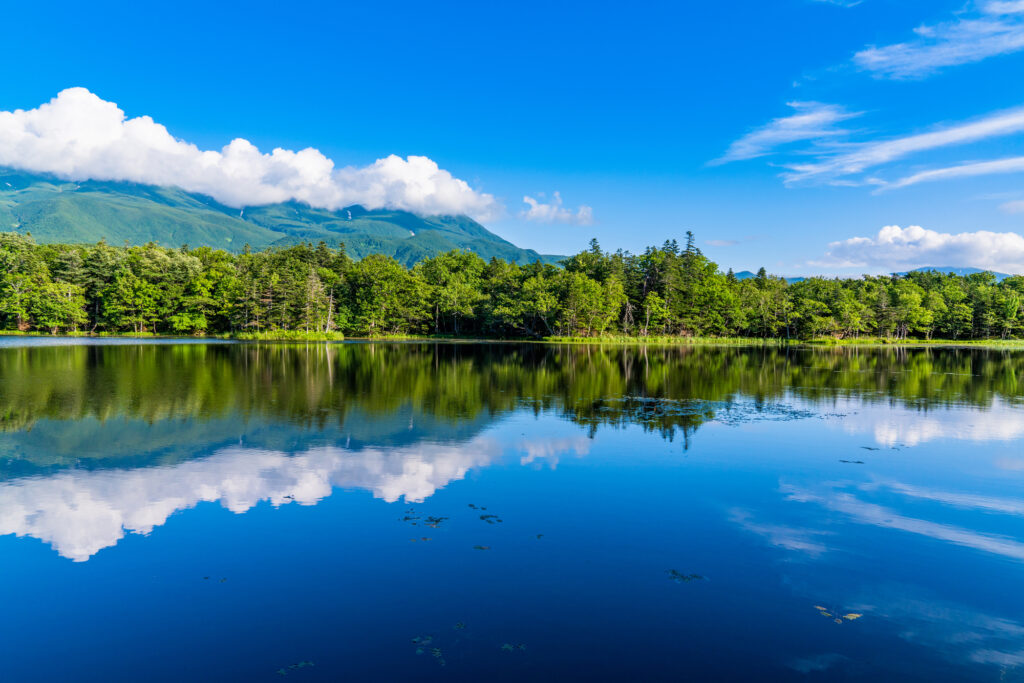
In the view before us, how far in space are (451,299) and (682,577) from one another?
9242 centimetres

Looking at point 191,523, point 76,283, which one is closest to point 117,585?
point 191,523

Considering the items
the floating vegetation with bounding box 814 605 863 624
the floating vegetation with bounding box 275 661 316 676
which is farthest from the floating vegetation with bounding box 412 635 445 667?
the floating vegetation with bounding box 814 605 863 624

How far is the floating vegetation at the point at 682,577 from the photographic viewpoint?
8.35m

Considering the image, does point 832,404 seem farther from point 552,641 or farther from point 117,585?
point 117,585

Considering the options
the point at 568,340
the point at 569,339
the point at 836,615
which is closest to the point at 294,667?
the point at 836,615

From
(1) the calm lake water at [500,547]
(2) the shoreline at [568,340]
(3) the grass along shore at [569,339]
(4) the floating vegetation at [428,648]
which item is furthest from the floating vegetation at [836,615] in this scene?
(3) the grass along shore at [569,339]

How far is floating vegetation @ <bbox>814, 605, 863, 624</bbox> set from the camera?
7324 millimetres

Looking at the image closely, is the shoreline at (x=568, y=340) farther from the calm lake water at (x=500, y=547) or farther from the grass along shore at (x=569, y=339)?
the calm lake water at (x=500, y=547)

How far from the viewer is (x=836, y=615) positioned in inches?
293

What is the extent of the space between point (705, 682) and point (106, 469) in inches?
549

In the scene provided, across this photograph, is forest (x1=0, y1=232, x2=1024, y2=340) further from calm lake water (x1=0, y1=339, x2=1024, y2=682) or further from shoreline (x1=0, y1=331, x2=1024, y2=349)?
calm lake water (x1=0, y1=339, x2=1024, y2=682)

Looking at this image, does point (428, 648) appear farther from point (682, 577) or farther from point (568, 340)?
point (568, 340)

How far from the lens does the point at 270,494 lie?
469 inches

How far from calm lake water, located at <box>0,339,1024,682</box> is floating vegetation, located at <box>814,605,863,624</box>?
0.19 feet
